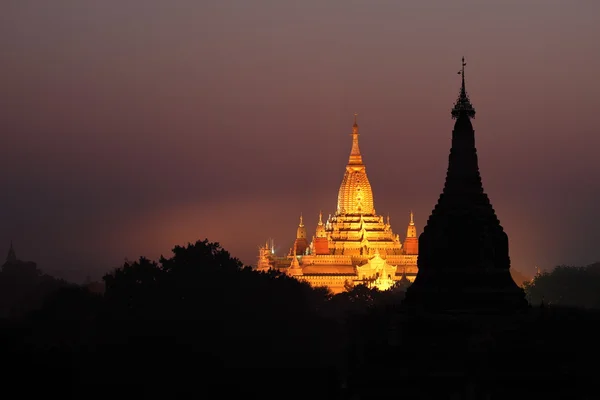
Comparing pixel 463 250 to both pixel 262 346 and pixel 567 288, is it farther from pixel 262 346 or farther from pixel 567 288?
pixel 567 288

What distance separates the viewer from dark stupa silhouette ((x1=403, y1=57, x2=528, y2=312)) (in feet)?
278

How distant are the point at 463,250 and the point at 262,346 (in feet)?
43.8

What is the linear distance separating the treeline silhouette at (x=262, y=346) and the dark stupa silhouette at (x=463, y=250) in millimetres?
1018

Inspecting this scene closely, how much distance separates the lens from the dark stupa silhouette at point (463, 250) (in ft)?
278

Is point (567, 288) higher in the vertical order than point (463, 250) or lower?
higher

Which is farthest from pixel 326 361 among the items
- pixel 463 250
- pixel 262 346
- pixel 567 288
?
pixel 567 288

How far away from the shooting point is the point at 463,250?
85688 millimetres

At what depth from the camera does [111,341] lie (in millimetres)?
91312

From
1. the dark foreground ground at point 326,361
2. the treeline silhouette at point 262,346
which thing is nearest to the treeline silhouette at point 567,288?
the treeline silhouette at point 262,346

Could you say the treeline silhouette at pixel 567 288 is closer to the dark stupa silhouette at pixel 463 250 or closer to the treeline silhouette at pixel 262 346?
the treeline silhouette at pixel 262 346

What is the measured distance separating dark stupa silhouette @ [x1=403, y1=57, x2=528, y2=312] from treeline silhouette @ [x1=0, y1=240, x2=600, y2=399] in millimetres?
1018

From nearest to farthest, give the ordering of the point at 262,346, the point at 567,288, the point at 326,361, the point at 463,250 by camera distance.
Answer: the point at 463,250, the point at 262,346, the point at 326,361, the point at 567,288

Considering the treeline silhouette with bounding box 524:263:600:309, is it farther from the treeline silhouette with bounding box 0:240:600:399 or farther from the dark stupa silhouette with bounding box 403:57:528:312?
the dark stupa silhouette with bounding box 403:57:528:312

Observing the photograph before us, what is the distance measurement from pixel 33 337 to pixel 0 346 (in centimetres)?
1163
